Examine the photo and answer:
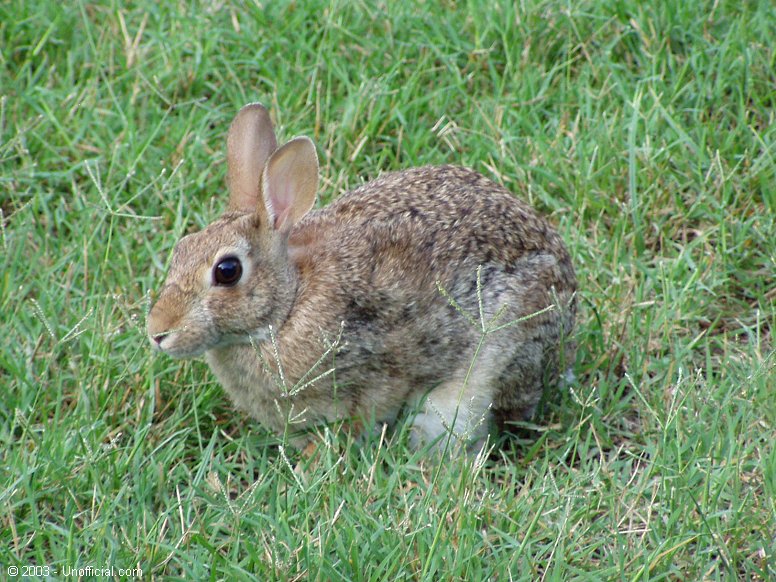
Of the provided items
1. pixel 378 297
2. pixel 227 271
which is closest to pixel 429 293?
pixel 378 297

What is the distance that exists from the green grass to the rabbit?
8.1 inches

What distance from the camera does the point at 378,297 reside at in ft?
15.5

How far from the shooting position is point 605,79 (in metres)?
6.10

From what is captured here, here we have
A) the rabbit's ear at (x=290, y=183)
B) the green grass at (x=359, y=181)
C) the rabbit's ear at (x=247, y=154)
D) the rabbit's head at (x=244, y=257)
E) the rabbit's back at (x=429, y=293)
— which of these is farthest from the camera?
the rabbit's ear at (x=247, y=154)

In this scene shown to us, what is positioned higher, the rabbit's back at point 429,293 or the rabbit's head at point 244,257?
the rabbit's head at point 244,257

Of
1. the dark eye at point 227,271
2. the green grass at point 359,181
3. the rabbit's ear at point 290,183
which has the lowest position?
the green grass at point 359,181

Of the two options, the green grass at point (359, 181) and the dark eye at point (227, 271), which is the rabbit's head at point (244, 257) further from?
the green grass at point (359, 181)

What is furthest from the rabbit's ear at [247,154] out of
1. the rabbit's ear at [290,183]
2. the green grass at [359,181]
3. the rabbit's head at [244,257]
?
the green grass at [359,181]

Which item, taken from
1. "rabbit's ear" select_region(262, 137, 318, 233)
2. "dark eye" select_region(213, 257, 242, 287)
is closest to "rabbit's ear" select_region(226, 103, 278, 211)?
"rabbit's ear" select_region(262, 137, 318, 233)

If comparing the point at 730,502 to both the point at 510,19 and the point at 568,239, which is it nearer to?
the point at 568,239

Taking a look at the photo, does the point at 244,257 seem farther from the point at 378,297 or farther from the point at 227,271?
the point at 378,297

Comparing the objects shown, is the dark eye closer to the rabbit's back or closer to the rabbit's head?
the rabbit's head

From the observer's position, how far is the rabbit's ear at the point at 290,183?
4.59 metres

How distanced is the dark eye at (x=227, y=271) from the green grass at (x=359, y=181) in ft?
1.95
